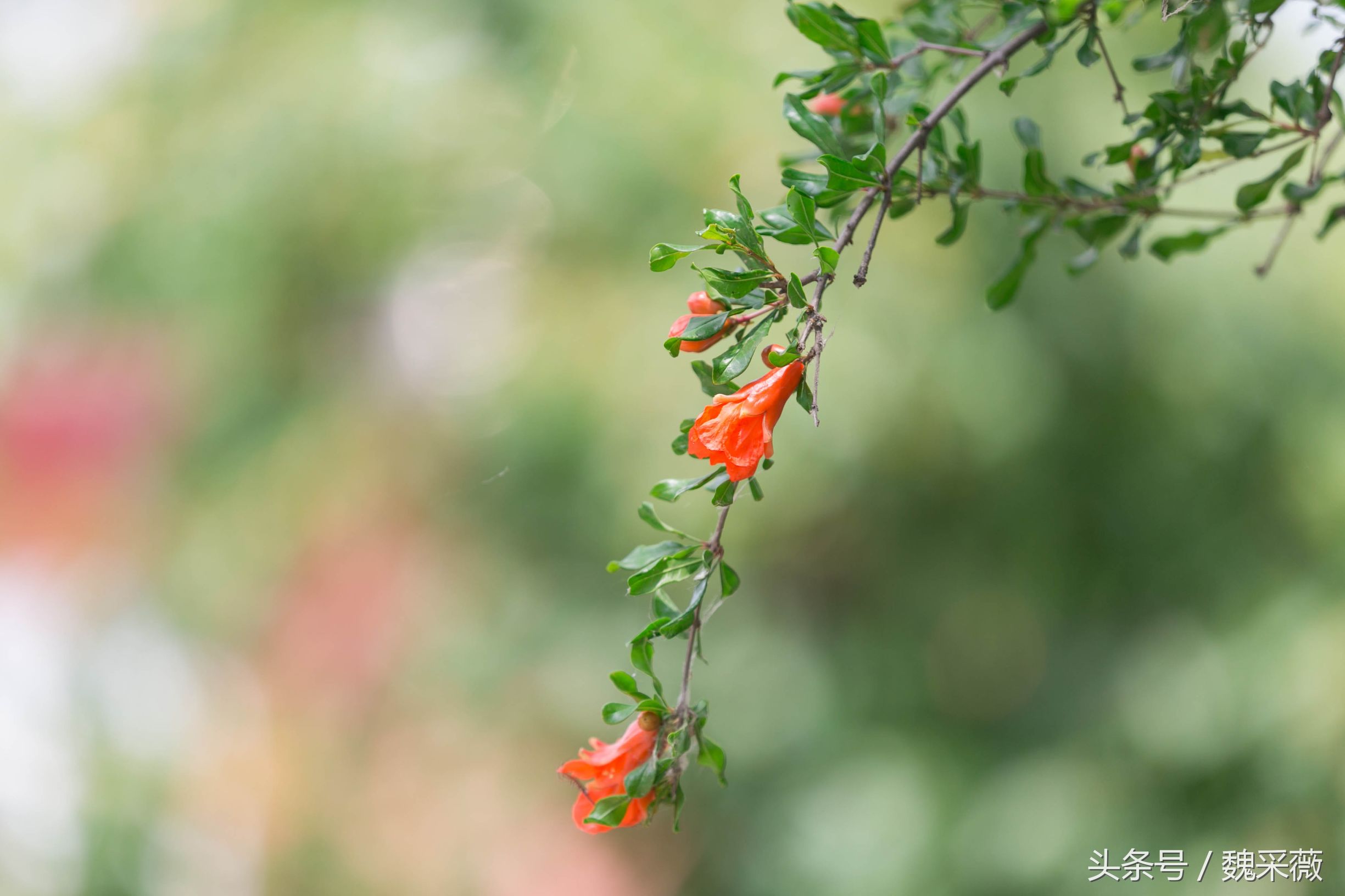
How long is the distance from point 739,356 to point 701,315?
0.03 metres

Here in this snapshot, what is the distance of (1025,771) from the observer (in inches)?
51.6

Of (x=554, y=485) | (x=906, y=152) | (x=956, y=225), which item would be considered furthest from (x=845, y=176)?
(x=554, y=485)

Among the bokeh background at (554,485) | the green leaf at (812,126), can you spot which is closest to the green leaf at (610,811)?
the green leaf at (812,126)

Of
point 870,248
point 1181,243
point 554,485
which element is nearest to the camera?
point 870,248

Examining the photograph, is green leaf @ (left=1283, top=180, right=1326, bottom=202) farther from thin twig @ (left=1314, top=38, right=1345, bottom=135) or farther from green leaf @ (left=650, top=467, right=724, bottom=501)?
green leaf @ (left=650, top=467, right=724, bottom=501)

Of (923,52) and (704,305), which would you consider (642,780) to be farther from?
(923,52)

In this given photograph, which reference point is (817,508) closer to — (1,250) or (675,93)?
(675,93)

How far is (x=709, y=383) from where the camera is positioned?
304mm

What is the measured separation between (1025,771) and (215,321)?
1.35 meters

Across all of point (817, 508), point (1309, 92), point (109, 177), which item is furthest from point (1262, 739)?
point (109, 177)

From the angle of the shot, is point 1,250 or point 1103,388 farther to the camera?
point 1,250

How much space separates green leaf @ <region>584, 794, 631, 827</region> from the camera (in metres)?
0.29

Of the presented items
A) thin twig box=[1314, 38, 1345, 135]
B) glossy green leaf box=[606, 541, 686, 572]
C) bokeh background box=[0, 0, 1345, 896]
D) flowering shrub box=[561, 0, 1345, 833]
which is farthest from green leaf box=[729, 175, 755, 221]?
bokeh background box=[0, 0, 1345, 896]

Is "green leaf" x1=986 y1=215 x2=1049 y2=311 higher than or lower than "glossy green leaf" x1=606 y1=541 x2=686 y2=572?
higher
